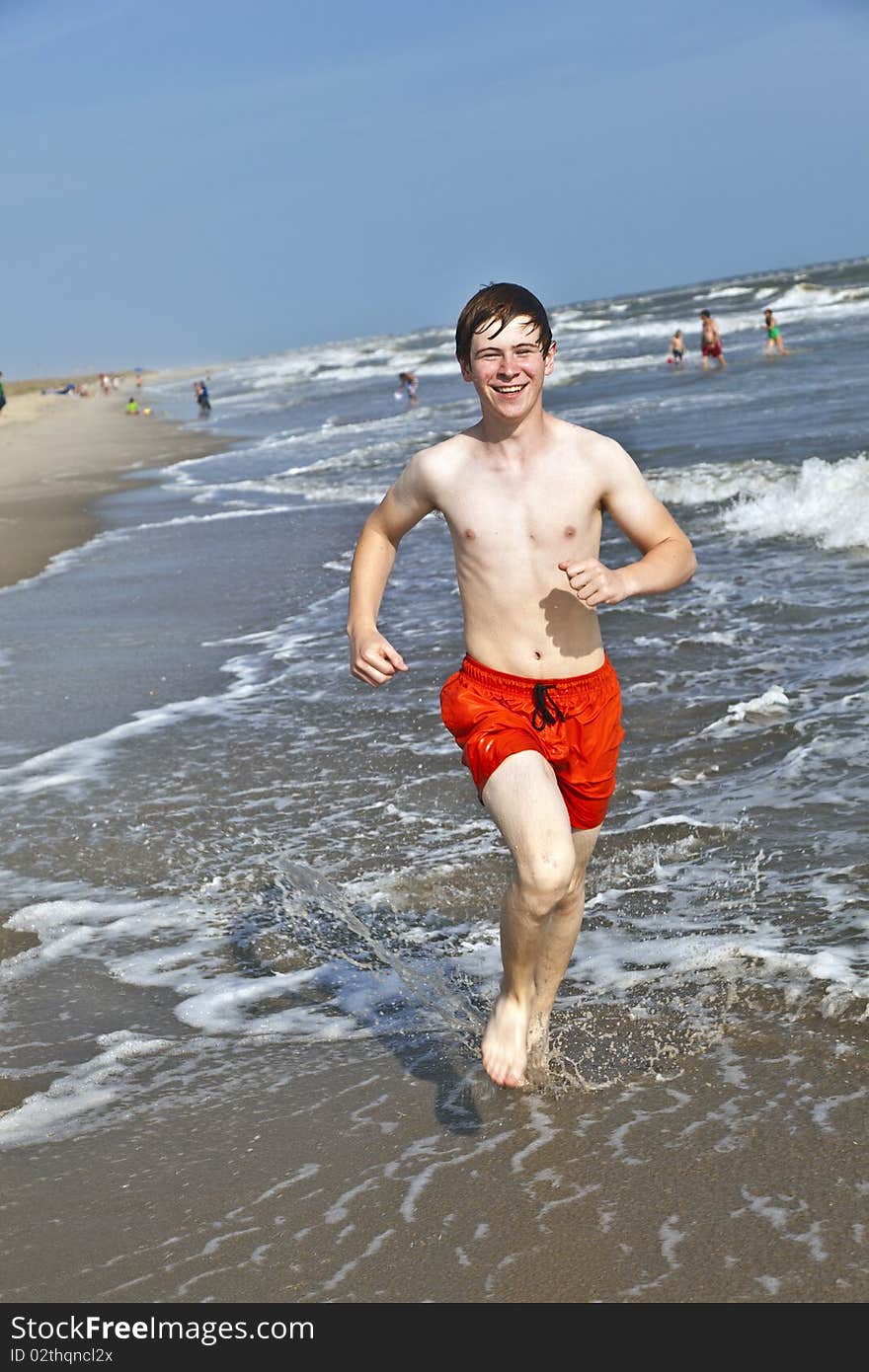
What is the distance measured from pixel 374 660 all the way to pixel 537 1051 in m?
1.09

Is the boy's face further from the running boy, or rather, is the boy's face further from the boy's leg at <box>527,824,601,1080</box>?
the running boy

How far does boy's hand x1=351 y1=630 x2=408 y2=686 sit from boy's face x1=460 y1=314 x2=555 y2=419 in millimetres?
660

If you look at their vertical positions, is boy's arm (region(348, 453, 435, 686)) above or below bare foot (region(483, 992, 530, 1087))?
above

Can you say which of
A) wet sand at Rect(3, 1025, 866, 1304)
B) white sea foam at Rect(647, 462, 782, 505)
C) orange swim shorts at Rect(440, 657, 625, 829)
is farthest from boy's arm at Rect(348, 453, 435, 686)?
white sea foam at Rect(647, 462, 782, 505)

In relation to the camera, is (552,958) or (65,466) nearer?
(552,958)

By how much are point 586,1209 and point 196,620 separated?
8.29 m

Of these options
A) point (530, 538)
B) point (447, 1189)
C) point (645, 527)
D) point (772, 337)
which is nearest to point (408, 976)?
point (447, 1189)

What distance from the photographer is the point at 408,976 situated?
4523 mm

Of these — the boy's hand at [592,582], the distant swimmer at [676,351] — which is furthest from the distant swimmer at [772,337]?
the boy's hand at [592,582]

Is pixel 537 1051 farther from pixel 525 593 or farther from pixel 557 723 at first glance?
pixel 525 593

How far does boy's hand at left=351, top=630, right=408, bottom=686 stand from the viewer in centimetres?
350

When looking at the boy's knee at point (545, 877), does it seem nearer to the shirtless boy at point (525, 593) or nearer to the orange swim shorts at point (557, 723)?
the shirtless boy at point (525, 593)

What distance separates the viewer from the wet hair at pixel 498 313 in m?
3.62
